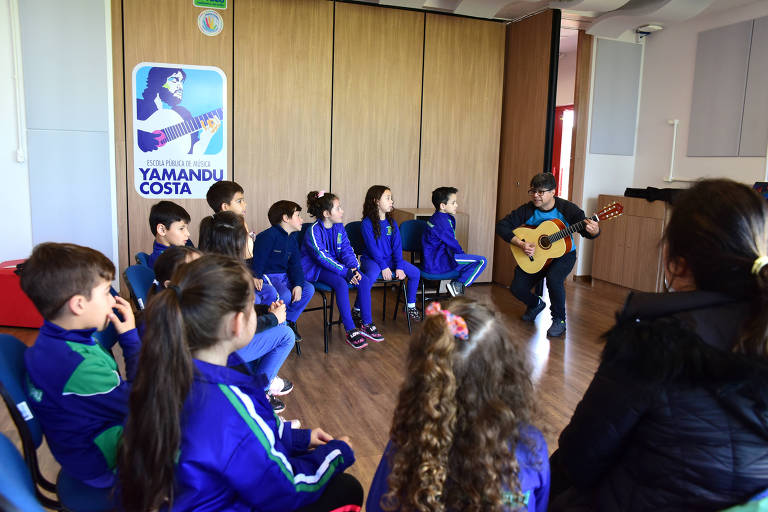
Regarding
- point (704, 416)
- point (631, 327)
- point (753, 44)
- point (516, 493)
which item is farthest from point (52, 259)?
point (753, 44)

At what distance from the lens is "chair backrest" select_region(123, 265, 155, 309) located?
2.54m

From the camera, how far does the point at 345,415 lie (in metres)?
2.95

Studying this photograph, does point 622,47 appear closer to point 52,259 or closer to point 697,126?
point 697,126

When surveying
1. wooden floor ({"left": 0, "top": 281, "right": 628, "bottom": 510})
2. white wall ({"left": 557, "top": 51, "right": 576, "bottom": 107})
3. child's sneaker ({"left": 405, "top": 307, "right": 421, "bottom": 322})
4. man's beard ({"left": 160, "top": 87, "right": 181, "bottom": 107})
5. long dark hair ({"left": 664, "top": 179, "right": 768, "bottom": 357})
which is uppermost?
white wall ({"left": 557, "top": 51, "right": 576, "bottom": 107})

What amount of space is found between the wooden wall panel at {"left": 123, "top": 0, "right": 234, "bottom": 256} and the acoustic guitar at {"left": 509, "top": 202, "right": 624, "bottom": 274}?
9.70ft

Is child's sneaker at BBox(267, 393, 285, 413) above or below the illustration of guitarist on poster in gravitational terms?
below

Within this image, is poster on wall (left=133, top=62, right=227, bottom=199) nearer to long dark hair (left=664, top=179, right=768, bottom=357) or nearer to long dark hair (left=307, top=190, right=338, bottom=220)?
long dark hair (left=307, top=190, right=338, bottom=220)

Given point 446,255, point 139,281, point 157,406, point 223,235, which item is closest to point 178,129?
point 223,235

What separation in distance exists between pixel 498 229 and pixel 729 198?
3.65m

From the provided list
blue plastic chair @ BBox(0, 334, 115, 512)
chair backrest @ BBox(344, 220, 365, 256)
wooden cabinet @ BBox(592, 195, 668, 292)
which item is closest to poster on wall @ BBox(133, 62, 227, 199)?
chair backrest @ BBox(344, 220, 365, 256)

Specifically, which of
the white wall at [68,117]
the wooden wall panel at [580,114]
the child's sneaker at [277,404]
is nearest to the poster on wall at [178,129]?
the white wall at [68,117]

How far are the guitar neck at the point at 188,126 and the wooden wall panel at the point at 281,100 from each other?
0.66 ft

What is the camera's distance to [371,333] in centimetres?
427

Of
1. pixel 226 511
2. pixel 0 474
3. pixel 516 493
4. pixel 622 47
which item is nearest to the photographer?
pixel 0 474
